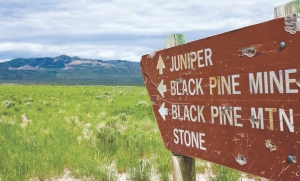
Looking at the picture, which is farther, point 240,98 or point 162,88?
point 162,88

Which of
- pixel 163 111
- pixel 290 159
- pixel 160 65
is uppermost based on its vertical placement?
pixel 160 65

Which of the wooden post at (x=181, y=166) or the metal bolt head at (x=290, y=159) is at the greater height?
the metal bolt head at (x=290, y=159)

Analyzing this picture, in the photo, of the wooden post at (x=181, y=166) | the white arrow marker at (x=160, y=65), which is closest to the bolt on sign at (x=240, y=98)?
the white arrow marker at (x=160, y=65)

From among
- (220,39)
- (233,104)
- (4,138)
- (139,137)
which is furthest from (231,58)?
(4,138)

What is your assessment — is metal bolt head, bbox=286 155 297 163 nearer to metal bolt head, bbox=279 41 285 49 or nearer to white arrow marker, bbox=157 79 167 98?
metal bolt head, bbox=279 41 285 49

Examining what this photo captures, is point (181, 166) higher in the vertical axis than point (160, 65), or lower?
lower

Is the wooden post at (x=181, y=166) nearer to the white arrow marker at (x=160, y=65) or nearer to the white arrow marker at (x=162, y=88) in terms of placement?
the white arrow marker at (x=160, y=65)

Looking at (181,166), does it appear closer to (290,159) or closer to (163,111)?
(163,111)

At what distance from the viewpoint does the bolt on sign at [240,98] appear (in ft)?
5.90

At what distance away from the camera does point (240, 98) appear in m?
2.12

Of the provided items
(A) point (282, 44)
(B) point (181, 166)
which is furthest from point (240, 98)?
(B) point (181, 166)

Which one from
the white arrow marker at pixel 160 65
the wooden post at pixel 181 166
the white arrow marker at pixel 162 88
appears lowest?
the wooden post at pixel 181 166

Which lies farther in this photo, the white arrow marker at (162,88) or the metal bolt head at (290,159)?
the white arrow marker at (162,88)

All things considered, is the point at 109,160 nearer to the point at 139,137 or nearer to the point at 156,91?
the point at 139,137
